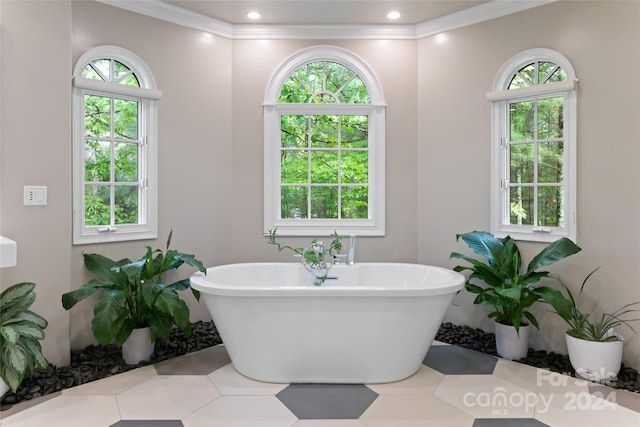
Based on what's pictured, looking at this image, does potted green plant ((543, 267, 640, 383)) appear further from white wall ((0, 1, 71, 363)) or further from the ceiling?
white wall ((0, 1, 71, 363))

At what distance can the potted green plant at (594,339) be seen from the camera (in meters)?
2.65

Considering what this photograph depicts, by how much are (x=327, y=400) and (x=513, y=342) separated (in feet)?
4.66

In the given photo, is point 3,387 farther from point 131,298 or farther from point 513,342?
point 513,342

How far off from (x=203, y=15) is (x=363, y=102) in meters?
1.45

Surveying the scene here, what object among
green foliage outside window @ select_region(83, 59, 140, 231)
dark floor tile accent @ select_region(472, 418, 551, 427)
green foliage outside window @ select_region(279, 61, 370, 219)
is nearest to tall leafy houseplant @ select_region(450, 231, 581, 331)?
dark floor tile accent @ select_region(472, 418, 551, 427)

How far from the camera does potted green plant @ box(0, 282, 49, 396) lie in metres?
2.16

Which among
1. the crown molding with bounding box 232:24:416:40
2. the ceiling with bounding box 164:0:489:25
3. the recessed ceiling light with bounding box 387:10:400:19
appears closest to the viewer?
the ceiling with bounding box 164:0:489:25

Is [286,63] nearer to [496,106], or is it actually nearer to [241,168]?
[241,168]

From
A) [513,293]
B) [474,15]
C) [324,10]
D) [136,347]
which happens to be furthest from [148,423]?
[474,15]

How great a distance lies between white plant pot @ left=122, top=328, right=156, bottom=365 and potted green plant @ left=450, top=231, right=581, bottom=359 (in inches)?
87.6

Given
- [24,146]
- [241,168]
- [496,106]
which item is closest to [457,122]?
[496,106]

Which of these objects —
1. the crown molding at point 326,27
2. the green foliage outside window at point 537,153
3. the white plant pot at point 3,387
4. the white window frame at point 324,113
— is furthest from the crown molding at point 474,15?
the white plant pot at point 3,387

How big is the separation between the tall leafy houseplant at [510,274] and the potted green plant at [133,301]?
6.19ft

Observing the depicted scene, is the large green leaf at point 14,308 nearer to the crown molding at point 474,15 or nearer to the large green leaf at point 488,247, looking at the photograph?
the large green leaf at point 488,247
